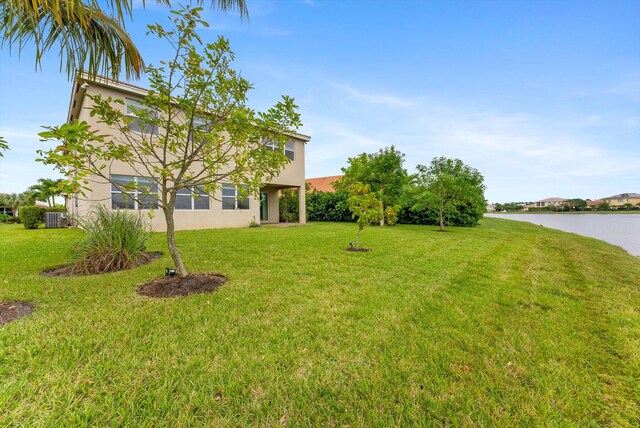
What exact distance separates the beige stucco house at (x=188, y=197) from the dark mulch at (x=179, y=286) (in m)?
5.09

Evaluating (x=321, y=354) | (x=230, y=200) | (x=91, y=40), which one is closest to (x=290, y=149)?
(x=230, y=200)

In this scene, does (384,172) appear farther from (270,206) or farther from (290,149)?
(270,206)

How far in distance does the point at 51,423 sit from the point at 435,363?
103 inches

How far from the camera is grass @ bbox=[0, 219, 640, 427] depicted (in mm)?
1719

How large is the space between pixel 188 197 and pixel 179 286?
9225 mm

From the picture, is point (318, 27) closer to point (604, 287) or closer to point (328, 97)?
point (328, 97)

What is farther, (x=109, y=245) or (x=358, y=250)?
(x=358, y=250)

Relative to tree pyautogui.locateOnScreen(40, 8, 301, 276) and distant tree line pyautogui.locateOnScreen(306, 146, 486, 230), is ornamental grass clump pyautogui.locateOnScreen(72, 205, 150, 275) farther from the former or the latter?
distant tree line pyautogui.locateOnScreen(306, 146, 486, 230)

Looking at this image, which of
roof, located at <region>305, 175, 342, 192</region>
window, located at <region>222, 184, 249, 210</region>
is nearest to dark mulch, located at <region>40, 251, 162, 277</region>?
window, located at <region>222, 184, 249, 210</region>

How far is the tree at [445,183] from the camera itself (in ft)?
45.8

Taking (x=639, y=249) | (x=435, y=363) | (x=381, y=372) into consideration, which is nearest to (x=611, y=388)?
(x=435, y=363)

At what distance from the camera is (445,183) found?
13969 mm

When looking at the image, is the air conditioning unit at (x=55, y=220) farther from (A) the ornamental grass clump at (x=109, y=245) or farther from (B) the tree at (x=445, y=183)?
(B) the tree at (x=445, y=183)

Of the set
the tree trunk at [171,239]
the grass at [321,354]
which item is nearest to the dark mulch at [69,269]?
the grass at [321,354]
